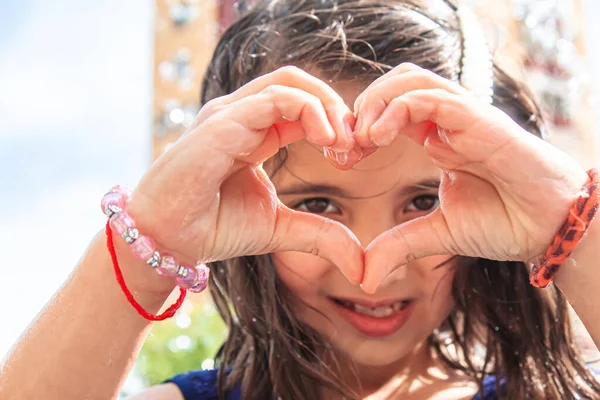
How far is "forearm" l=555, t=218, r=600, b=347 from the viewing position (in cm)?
100

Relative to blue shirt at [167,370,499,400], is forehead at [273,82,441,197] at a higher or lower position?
higher

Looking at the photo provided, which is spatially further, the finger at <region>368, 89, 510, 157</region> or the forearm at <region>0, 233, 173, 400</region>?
the forearm at <region>0, 233, 173, 400</region>

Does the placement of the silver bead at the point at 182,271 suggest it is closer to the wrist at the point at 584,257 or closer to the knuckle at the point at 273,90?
the knuckle at the point at 273,90

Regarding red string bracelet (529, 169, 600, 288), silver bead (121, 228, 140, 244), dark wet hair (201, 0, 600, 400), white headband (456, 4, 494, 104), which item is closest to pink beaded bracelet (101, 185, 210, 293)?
silver bead (121, 228, 140, 244)

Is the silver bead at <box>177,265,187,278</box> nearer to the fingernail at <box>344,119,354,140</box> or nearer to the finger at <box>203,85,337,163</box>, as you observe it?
the finger at <box>203,85,337,163</box>

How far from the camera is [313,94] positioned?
0.98 m

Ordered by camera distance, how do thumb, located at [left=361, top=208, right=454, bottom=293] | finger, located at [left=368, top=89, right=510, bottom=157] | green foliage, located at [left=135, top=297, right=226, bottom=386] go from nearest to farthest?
Answer: finger, located at [left=368, top=89, right=510, bottom=157] → thumb, located at [left=361, top=208, right=454, bottom=293] → green foliage, located at [left=135, top=297, right=226, bottom=386]

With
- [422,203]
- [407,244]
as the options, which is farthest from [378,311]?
[407,244]

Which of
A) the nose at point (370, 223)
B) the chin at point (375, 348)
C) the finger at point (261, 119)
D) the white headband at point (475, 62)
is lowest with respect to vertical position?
the chin at point (375, 348)

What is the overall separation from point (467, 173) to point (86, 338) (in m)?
0.65

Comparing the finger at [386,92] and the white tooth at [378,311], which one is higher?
the finger at [386,92]

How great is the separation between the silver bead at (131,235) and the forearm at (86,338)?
62 mm

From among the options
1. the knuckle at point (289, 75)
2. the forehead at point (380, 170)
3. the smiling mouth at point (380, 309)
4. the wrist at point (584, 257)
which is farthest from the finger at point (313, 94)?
the smiling mouth at point (380, 309)

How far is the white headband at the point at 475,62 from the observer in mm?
1359
